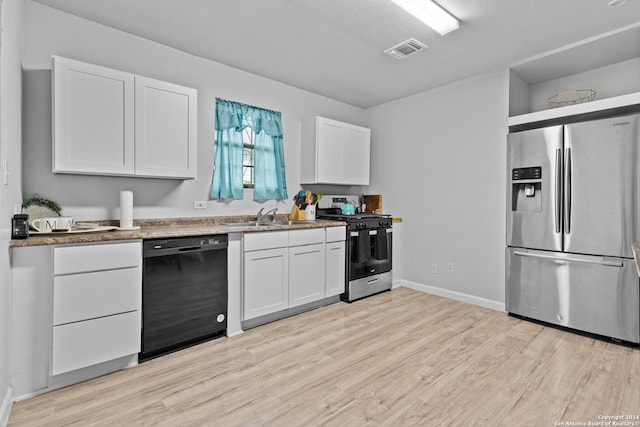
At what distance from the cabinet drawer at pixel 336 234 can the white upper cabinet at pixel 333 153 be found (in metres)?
0.74

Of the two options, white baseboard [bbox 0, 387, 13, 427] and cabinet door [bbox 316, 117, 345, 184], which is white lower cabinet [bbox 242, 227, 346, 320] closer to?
cabinet door [bbox 316, 117, 345, 184]

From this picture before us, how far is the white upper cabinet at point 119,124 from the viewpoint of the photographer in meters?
2.32

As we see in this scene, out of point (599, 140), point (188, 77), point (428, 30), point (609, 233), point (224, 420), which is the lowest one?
point (224, 420)

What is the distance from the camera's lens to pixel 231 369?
7.47 feet

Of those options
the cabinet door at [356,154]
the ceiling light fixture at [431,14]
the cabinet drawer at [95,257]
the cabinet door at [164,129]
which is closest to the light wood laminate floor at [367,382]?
the cabinet drawer at [95,257]

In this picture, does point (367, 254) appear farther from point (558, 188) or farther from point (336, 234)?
point (558, 188)

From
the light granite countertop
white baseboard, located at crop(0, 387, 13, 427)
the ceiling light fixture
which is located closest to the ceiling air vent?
the ceiling light fixture

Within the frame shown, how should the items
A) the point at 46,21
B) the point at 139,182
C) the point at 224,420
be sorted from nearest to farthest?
the point at 224,420 < the point at 46,21 < the point at 139,182

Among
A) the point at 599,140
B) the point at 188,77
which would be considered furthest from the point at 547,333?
the point at 188,77

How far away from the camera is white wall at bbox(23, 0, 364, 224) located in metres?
2.46

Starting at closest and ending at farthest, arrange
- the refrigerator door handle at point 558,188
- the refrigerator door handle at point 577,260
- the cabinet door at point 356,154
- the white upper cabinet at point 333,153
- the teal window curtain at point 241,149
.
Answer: the refrigerator door handle at point 577,260
the refrigerator door handle at point 558,188
the teal window curtain at point 241,149
the white upper cabinet at point 333,153
the cabinet door at point 356,154

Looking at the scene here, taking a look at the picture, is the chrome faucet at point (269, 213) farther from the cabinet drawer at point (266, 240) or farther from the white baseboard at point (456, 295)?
the white baseboard at point (456, 295)

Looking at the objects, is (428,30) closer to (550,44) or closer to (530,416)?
(550,44)

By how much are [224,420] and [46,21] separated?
3133 mm
